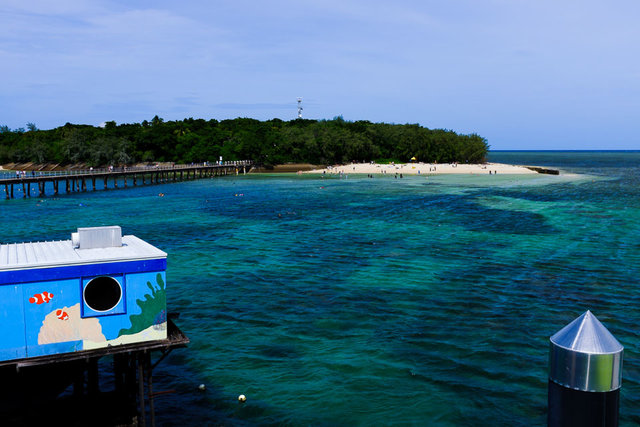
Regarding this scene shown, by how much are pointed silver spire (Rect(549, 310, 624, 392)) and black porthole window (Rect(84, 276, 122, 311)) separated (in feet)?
33.0

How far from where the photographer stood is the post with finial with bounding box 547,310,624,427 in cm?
418

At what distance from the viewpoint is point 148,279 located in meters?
12.3

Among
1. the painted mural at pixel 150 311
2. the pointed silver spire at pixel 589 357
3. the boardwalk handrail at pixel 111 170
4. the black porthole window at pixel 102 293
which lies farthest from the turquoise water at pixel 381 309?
the boardwalk handrail at pixel 111 170

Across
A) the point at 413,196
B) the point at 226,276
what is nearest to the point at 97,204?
the point at 413,196

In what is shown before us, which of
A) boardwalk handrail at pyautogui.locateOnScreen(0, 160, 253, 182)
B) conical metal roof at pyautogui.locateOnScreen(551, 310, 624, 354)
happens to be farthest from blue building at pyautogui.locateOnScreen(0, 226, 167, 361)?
boardwalk handrail at pyautogui.locateOnScreen(0, 160, 253, 182)

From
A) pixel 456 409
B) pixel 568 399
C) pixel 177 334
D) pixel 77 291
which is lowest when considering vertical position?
pixel 456 409

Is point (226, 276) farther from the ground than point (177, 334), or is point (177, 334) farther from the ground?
point (177, 334)

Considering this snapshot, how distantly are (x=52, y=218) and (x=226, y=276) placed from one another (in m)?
37.0

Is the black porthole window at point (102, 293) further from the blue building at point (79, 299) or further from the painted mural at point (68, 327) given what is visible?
the painted mural at point (68, 327)

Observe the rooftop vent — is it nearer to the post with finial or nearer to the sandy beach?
the post with finial

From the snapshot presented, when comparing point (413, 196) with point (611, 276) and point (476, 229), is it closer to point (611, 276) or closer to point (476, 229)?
point (476, 229)

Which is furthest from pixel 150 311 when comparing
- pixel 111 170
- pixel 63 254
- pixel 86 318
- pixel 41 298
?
pixel 111 170

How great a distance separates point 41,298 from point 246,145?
14189cm

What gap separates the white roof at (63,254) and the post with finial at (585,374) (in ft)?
31.3
